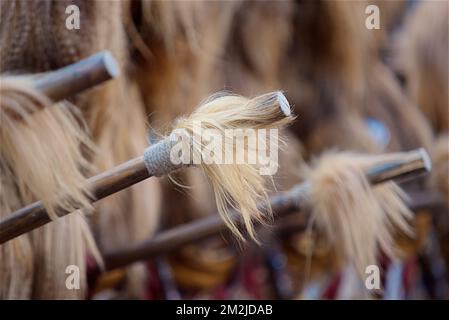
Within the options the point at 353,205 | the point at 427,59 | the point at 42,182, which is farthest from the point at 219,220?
the point at 427,59

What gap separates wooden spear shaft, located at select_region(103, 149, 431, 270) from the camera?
2.62ft

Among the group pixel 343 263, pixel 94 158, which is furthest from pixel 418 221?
pixel 94 158

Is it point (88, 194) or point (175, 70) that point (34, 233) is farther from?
point (175, 70)

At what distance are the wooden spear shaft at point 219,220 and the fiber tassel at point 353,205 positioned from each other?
0.07ft

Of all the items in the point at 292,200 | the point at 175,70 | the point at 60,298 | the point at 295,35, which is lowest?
the point at 60,298

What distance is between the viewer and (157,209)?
3.56 feet

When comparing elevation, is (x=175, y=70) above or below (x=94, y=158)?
above

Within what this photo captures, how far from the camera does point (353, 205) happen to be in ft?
2.96

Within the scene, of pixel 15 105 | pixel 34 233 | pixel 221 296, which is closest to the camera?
pixel 15 105

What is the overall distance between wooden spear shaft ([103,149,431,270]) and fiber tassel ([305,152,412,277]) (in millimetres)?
22

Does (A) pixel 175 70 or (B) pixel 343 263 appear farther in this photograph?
(B) pixel 343 263

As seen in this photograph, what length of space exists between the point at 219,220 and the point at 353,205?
0.17 metres

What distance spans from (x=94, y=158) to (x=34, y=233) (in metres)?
0.11

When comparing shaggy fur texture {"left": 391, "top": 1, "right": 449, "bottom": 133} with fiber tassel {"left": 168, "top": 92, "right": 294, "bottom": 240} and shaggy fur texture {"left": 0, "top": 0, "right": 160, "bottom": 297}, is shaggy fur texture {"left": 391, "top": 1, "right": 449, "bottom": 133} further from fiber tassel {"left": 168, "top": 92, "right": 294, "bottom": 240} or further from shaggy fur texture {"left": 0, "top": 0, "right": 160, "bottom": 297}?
fiber tassel {"left": 168, "top": 92, "right": 294, "bottom": 240}
